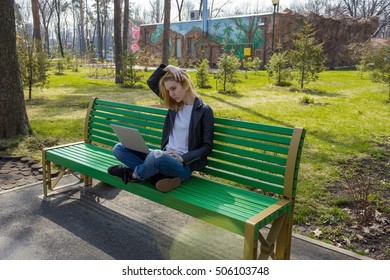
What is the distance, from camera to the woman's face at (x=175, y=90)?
3.15 m

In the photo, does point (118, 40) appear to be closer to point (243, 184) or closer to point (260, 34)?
point (260, 34)

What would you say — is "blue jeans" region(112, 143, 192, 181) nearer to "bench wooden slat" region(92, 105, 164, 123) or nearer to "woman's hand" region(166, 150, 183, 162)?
"woman's hand" region(166, 150, 183, 162)

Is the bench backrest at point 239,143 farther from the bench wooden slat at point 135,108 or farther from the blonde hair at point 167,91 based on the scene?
the blonde hair at point 167,91

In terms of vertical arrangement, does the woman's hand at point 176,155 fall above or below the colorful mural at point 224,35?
below

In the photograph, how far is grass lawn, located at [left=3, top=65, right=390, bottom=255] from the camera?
4705mm

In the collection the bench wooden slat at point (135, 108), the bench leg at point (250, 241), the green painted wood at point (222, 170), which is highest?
the bench wooden slat at point (135, 108)

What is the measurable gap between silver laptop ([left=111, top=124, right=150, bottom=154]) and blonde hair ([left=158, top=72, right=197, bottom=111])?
40 centimetres

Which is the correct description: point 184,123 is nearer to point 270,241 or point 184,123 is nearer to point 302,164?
point 270,241

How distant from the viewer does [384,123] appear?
8.16m

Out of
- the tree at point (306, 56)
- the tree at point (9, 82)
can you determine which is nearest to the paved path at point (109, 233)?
the tree at point (9, 82)

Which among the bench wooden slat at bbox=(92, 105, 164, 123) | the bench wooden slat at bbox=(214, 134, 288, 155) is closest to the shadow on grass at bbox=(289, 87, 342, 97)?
the bench wooden slat at bbox=(92, 105, 164, 123)

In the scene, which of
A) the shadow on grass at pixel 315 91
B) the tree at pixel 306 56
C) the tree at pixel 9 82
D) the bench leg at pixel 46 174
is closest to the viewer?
the bench leg at pixel 46 174

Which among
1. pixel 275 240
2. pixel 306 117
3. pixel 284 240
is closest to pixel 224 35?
pixel 306 117

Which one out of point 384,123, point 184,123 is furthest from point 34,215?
point 384,123
